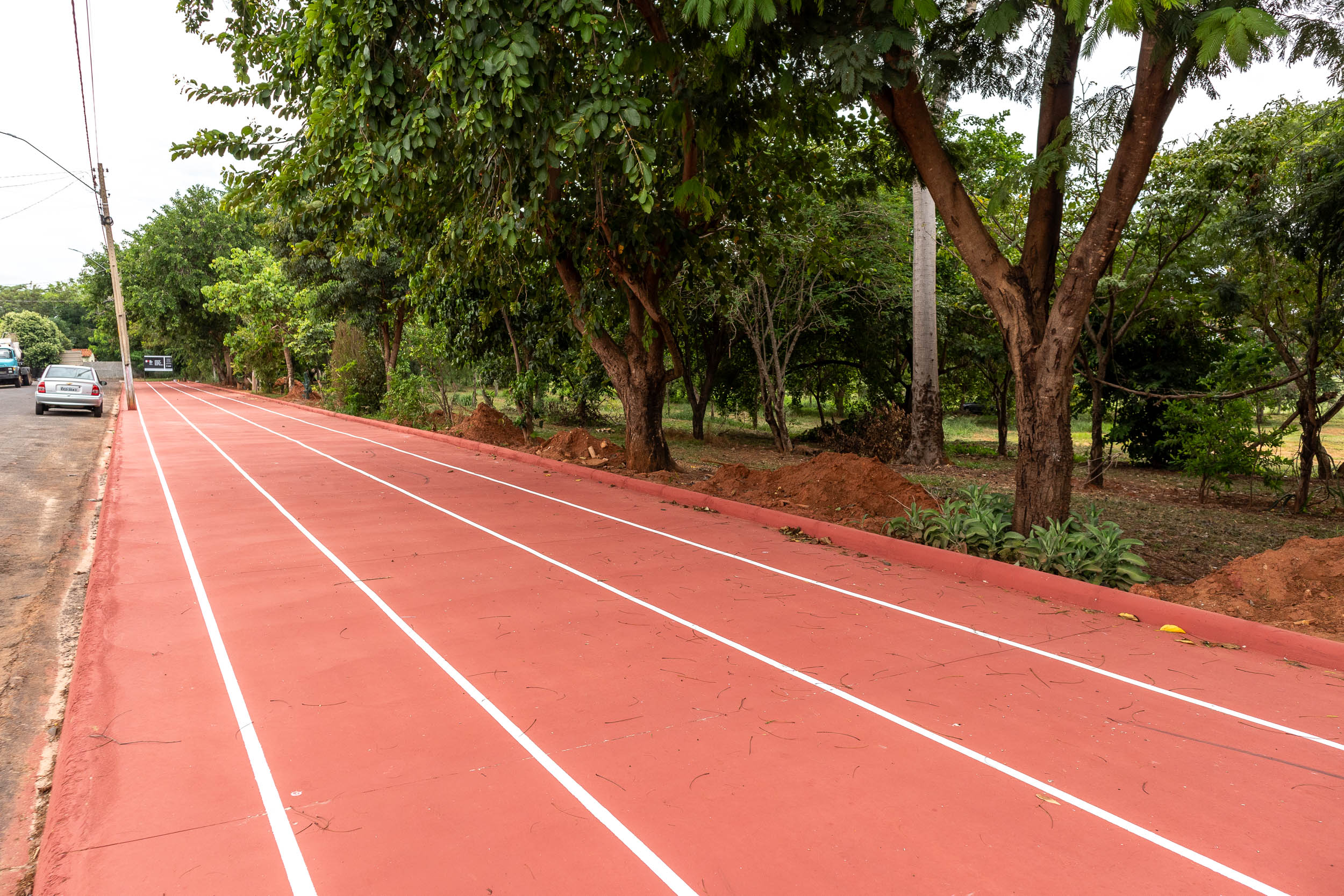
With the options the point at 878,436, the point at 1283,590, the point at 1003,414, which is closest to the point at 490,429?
the point at 878,436

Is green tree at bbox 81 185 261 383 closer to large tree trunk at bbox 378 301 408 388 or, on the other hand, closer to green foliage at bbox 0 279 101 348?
large tree trunk at bbox 378 301 408 388

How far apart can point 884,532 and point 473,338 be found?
11.5 m

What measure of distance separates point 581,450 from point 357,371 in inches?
561

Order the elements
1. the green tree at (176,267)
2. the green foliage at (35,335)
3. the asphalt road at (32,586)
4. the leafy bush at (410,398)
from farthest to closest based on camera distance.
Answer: the green foliage at (35,335) < the green tree at (176,267) < the leafy bush at (410,398) < the asphalt road at (32,586)

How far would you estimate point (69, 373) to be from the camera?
23.4m

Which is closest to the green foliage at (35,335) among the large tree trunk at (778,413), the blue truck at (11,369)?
the blue truck at (11,369)

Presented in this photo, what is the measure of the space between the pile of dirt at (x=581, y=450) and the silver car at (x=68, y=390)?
16823 millimetres

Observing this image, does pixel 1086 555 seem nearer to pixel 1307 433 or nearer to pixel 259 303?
pixel 1307 433

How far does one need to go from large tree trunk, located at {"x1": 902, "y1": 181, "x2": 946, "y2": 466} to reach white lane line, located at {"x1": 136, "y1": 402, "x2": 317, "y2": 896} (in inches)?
464

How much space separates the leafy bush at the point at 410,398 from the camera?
2075 centimetres

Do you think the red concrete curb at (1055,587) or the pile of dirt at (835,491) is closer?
the red concrete curb at (1055,587)

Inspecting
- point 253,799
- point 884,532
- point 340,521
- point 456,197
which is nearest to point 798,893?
point 253,799

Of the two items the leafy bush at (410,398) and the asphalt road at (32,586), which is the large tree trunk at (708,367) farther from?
the asphalt road at (32,586)

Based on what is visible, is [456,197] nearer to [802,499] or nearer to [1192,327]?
[802,499]
